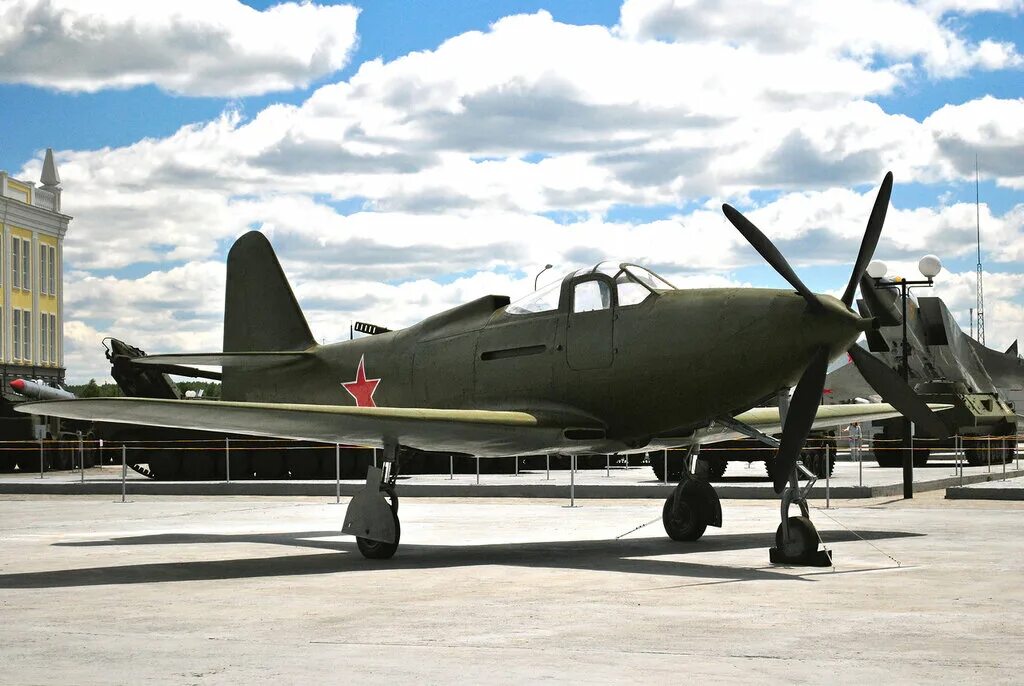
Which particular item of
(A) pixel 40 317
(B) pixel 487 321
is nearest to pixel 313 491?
(B) pixel 487 321

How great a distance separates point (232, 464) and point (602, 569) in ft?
83.9

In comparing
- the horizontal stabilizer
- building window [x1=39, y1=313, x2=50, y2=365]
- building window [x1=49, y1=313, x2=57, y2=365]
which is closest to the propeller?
the horizontal stabilizer

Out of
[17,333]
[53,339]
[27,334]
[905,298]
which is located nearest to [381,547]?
[905,298]

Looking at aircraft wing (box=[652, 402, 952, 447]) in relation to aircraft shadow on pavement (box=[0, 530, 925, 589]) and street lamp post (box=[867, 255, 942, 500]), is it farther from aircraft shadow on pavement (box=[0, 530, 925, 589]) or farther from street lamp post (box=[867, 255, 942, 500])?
street lamp post (box=[867, 255, 942, 500])

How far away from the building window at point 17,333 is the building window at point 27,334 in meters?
0.38

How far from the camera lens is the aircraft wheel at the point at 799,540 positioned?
36.6ft

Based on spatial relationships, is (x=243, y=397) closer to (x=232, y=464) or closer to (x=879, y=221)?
(x=879, y=221)

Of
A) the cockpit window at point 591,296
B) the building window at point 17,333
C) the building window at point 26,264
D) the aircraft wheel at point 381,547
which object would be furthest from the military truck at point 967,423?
the building window at point 26,264

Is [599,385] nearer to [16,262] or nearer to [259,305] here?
[259,305]

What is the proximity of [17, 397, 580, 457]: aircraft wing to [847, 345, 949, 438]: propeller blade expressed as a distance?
9.58 ft

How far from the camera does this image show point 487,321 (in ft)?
44.8

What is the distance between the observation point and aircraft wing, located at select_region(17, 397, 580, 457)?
11.0 metres

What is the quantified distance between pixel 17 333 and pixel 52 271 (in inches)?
237

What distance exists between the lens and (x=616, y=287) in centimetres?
1243
